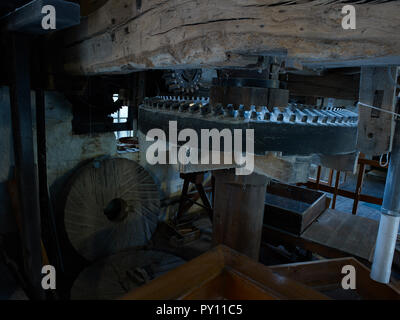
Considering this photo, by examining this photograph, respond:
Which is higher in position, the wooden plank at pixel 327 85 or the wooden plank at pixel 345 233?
the wooden plank at pixel 327 85

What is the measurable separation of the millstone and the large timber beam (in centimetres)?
240

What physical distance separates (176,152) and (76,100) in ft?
7.84

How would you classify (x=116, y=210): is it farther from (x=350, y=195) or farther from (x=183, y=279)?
(x=350, y=195)

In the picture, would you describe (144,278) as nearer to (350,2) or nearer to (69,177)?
(69,177)

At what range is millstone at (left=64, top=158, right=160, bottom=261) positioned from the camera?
3285 mm

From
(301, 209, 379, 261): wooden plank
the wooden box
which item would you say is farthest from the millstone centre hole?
(301, 209, 379, 261): wooden plank

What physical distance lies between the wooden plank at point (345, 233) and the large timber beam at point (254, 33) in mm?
2565

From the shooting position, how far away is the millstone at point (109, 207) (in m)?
3.29

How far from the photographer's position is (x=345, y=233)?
3348 mm

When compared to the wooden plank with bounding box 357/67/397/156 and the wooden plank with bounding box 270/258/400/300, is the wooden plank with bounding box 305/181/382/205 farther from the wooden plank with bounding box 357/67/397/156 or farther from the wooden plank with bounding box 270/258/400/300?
the wooden plank with bounding box 357/67/397/156

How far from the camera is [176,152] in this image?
1.30 metres
